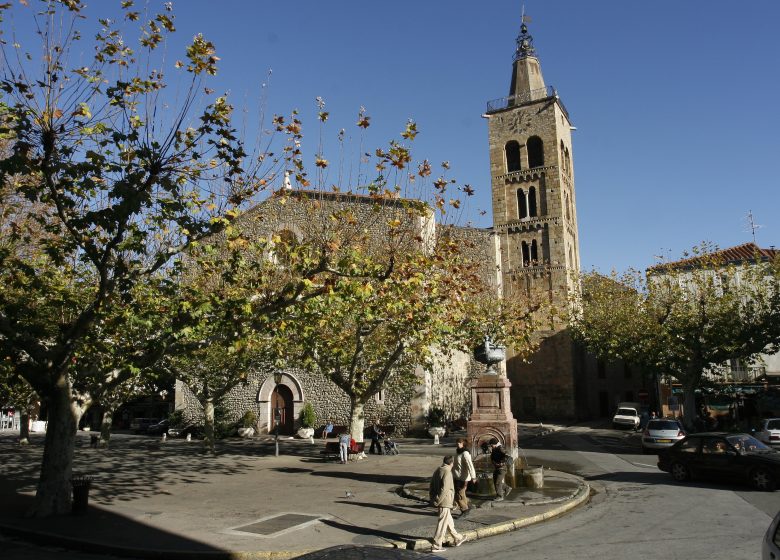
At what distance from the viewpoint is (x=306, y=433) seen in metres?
29.8

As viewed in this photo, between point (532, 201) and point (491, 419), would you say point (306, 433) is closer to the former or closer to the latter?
point (491, 419)

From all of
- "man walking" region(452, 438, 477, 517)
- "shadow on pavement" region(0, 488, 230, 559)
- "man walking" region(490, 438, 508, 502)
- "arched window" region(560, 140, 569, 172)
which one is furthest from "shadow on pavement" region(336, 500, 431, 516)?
"arched window" region(560, 140, 569, 172)

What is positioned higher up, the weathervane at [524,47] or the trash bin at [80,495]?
the weathervane at [524,47]

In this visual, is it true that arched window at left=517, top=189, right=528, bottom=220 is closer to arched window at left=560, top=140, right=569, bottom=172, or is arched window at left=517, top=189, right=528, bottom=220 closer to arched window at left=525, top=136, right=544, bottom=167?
arched window at left=525, top=136, right=544, bottom=167

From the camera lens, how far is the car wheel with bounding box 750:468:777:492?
12109 mm

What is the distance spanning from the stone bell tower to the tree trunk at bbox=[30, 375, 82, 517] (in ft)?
103

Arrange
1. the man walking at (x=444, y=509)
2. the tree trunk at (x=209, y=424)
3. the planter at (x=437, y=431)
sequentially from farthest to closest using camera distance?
1. the planter at (x=437, y=431)
2. the tree trunk at (x=209, y=424)
3. the man walking at (x=444, y=509)

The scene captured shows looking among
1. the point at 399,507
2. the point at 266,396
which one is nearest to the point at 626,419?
the point at 266,396

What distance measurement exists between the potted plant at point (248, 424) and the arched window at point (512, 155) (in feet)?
83.6

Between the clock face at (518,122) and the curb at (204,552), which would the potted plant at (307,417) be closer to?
the curb at (204,552)

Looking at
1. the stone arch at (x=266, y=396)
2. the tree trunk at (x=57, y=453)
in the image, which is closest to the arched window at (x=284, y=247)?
the tree trunk at (x=57, y=453)

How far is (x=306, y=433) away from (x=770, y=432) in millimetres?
19937

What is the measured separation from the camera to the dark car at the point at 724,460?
40.2 ft

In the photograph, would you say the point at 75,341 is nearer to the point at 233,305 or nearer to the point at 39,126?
the point at 233,305
